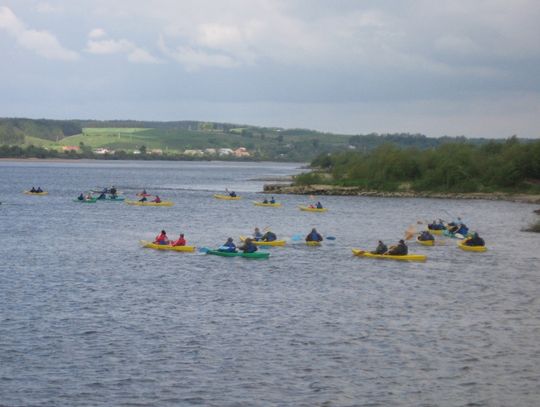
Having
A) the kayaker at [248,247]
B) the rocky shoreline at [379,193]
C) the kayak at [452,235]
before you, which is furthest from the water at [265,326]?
the rocky shoreline at [379,193]

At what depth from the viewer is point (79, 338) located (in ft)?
103

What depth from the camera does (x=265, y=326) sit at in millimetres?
34344

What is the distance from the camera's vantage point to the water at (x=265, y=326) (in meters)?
26.1

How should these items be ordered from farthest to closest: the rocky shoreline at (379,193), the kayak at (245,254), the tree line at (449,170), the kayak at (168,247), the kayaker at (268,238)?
the tree line at (449,170), the rocky shoreline at (379,193), the kayaker at (268,238), the kayak at (168,247), the kayak at (245,254)

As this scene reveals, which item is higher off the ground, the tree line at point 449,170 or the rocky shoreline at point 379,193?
the tree line at point 449,170

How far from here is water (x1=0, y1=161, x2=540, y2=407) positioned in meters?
26.1

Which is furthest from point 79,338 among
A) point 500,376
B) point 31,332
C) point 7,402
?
point 500,376

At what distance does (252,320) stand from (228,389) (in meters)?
9.64

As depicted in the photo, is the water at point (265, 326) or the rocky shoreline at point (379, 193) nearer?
the water at point (265, 326)

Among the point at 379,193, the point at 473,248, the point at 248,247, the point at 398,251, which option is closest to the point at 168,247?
the point at 248,247

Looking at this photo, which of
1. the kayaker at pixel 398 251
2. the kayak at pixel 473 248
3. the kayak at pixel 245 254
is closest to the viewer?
the kayak at pixel 245 254

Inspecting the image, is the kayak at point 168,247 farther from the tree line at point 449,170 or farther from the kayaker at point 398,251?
the tree line at point 449,170

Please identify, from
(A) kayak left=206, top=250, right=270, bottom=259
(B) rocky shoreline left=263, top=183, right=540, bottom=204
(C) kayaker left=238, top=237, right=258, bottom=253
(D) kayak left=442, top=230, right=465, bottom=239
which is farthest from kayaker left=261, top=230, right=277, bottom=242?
(B) rocky shoreline left=263, top=183, right=540, bottom=204

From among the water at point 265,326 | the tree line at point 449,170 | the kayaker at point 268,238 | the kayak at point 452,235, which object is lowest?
the water at point 265,326
